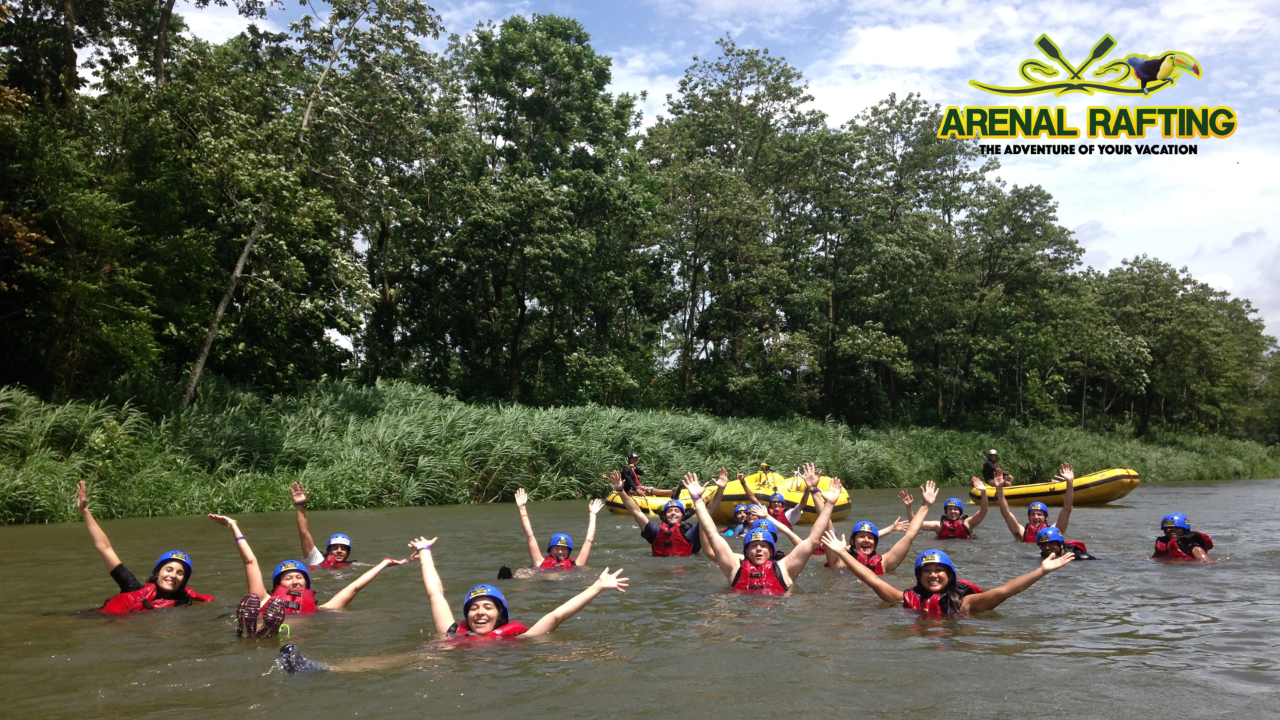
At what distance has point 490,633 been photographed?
6.52m

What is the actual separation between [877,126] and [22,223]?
34.2m

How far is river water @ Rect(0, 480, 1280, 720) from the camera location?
514cm

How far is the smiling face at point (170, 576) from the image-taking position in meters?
7.70

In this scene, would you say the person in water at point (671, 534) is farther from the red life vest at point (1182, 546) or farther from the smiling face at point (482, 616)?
the red life vest at point (1182, 546)

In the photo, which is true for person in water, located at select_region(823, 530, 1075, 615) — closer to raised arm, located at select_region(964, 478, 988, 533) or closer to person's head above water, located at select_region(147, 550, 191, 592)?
raised arm, located at select_region(964, 478, 988, 533)

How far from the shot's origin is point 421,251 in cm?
3038

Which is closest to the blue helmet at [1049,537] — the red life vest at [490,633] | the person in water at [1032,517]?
the person in water at [1032,517]

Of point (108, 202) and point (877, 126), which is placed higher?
point (877, 126)

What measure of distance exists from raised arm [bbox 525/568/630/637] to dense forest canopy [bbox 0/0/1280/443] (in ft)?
44.2

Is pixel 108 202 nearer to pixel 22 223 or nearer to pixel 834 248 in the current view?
pixel 22 223

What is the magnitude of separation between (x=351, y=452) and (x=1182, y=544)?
14548 millimetres

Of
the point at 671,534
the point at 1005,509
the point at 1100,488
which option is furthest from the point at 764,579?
the point at 1100,488

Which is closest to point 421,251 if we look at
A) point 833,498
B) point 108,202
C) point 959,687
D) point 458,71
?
point 458,71

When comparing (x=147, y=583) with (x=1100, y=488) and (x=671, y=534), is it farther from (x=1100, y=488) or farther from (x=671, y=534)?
(x=1100, y=488)
